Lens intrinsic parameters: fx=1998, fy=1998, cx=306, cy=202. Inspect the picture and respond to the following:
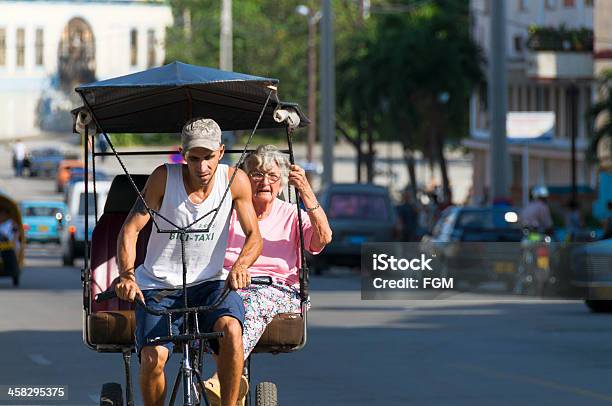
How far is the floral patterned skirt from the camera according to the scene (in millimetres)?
10672

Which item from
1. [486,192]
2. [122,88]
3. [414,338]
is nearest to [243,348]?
[122,88]

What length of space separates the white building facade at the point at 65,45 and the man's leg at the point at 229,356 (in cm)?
11660

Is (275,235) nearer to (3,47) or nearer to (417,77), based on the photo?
(417,77)

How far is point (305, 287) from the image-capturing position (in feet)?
36.1

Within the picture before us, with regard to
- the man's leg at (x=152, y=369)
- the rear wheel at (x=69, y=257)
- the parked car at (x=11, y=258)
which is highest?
the man's leg at (x=152, y=369)

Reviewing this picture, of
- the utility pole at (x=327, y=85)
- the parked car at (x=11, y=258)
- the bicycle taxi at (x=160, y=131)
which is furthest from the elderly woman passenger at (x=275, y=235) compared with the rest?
the utility pole at (x=327, y=85)

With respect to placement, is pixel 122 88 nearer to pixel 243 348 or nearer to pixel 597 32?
pixel 243 348

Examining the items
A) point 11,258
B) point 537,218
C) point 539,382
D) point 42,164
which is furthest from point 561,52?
point 42,164

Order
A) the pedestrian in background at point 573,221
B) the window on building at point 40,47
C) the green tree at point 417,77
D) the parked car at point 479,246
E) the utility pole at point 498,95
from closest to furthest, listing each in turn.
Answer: the parked car at point 479,246 < the pedestrian in background at point 573,221 < the utility pole at point 498,95 < the green tree at point 417,77 < the window on building at point 40,47

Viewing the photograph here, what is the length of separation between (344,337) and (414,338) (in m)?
0.76

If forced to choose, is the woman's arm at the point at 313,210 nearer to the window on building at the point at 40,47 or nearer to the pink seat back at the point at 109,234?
the pink seat back at the point at 109,234

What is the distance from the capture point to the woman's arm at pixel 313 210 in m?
10.7

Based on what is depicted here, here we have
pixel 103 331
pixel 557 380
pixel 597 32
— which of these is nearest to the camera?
pixel 103 331

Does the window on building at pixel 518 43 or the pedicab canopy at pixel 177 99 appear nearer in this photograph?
the pedicab canopy at pixel 177 99
